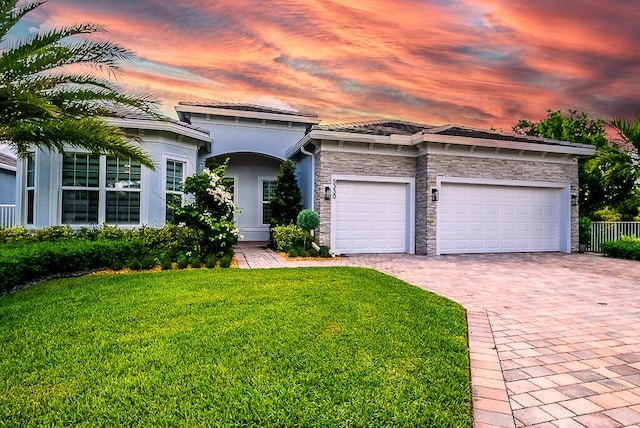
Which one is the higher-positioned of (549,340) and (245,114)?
(245,114)

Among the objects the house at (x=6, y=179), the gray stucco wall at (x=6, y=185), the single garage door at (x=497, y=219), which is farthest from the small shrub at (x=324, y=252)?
the gray stucco wall at (x=6, y=185)

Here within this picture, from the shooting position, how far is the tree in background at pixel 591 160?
13016 millimetres

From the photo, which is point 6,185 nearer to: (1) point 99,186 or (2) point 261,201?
(1) point 99,186

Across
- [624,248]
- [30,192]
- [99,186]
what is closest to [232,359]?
[99,186]

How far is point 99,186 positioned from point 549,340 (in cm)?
1002

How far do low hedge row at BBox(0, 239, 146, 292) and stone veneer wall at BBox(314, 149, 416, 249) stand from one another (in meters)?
4.89

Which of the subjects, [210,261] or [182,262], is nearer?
[182,262]

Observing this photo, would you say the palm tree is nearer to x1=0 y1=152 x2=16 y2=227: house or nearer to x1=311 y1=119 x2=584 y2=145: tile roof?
x1=311 y1=119 x2=584 y2=145: tile roof

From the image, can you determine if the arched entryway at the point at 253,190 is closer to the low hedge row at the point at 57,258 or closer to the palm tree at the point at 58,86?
the low hedge row at the point at 57,258

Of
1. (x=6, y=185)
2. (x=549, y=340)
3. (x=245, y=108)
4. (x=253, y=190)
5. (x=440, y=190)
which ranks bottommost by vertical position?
(x=549, y=340)

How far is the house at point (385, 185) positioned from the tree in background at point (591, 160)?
0.94 metres

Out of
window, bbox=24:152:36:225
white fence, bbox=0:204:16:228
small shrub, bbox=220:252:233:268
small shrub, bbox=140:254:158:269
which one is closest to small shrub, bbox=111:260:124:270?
small shrub, bbox=140:254:158:269

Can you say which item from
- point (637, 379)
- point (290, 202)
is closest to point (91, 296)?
point (637, 379)

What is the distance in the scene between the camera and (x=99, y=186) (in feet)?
31.7
